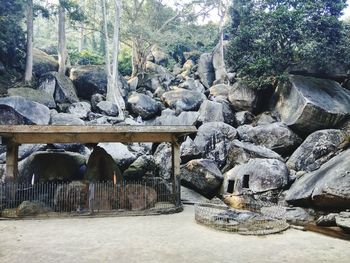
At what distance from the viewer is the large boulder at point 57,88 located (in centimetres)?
2503

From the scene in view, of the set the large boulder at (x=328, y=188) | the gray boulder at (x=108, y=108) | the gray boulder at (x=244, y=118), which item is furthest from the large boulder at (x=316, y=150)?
the gray boulder at (x=108, y=108)

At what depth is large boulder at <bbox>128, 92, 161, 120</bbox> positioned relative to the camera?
26.1 meters

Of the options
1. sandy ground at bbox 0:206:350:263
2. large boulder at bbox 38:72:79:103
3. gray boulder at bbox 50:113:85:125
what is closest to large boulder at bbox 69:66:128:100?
large boulder at bbox 38:72:79:103

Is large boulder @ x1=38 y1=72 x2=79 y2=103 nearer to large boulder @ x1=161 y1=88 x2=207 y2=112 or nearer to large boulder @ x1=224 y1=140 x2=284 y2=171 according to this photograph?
large boulder @ x1=161 y1=88 x2=207 y2=112

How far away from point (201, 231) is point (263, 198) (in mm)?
6068

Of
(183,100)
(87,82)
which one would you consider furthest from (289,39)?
(87,82)

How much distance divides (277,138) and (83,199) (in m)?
11.9

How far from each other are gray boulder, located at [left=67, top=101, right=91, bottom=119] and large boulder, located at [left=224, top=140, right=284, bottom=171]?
1138 centimetres

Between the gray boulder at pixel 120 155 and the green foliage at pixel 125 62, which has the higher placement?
the green foliage at pixel 125 62

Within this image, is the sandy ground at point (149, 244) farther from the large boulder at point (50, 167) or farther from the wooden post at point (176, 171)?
Answer: the large boulder at point (50, 167)

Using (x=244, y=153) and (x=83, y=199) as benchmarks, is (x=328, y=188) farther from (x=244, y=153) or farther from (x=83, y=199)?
(x=83, y=199)

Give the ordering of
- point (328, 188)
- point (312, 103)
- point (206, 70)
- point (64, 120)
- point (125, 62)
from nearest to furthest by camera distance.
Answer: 1. point (328, 188)
2. point (312, 103)
3. point (64, 120)
4. point (206, 70)
5. point (125, 62)

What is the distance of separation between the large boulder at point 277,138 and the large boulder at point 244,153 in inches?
63.3

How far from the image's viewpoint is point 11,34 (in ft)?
79.6
